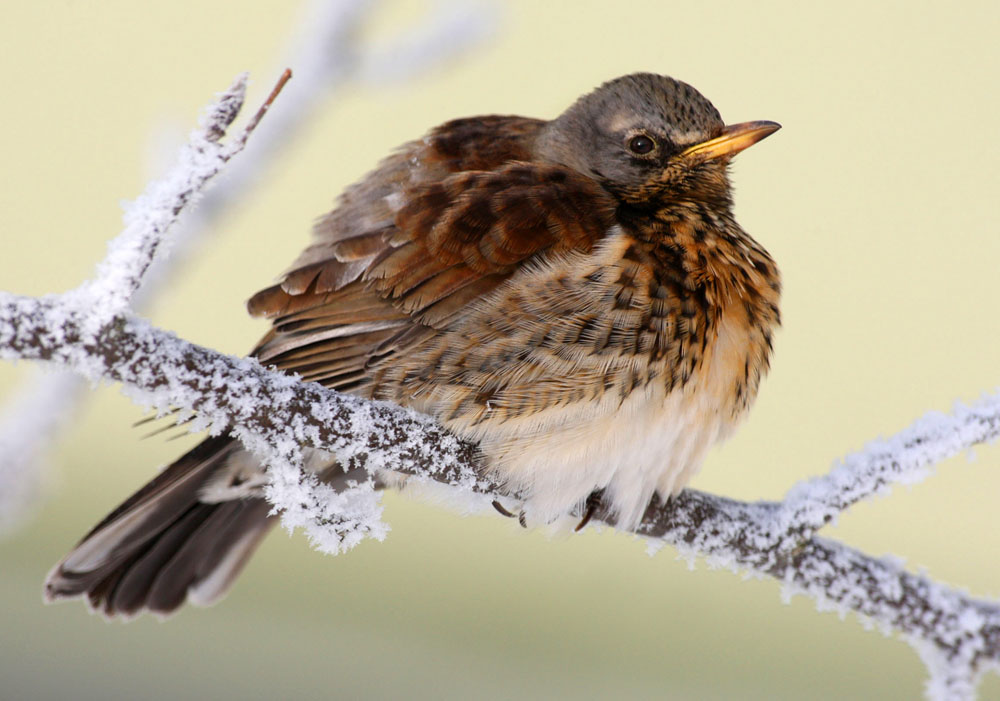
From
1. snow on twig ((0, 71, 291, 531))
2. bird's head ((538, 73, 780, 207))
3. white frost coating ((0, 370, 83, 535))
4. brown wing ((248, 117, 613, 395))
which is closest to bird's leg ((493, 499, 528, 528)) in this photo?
brown wing ((248, 117, 613, 395))

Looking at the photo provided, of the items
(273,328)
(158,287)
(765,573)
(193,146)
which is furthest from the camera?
(158,287)

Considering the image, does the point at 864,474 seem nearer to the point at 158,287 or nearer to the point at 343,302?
the point at 343,302

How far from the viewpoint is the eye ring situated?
97.3 inches

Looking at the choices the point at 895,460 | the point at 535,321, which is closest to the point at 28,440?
the point at 535,321

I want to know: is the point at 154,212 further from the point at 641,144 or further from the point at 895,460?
the point at 641,144

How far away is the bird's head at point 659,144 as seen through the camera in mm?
2434

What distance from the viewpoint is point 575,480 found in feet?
7.13

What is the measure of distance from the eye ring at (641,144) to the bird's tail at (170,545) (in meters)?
1.18

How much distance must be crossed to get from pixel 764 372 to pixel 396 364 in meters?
0.89

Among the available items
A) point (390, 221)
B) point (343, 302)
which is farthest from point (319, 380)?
point (390, 221)

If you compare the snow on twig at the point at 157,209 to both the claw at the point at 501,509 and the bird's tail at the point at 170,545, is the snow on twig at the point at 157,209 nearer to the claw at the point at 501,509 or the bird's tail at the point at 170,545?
the bird's tail at the point at 170,545

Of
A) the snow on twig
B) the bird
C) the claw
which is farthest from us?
the claw

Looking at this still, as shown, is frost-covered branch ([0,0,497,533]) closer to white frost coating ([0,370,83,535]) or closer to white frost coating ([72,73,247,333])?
white frost coating ([0,370,83,535])

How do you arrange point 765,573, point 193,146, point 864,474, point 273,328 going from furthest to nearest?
point 273,328 → point 765,573 → point 864,474 → point 193,146
